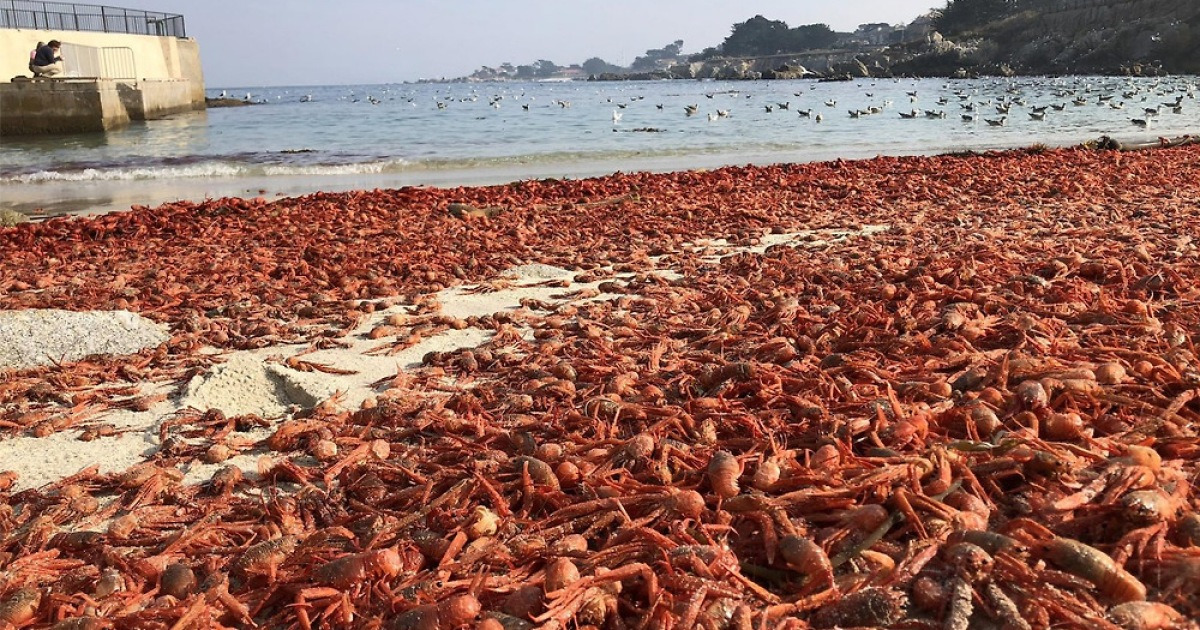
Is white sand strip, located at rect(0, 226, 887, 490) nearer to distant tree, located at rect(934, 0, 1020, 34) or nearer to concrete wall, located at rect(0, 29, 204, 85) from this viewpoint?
concrete wall, located at rect(0, 29, 204, 85)

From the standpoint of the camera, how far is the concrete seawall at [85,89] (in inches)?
1054

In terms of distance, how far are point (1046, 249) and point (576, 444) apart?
542cm

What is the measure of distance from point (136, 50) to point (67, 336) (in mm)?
44210

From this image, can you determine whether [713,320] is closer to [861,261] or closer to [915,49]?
[861,261]

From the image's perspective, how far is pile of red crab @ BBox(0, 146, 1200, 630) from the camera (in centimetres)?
218

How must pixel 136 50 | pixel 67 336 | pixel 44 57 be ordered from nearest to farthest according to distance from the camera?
pixel 67 336 < pixel 44 57 < pixel 136 50

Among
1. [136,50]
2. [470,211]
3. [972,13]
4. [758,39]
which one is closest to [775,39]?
[758,39]

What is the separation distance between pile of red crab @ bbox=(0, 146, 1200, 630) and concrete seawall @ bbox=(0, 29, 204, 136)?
25617 millimetres

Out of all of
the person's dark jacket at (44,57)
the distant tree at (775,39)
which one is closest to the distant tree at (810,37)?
the distant tree at (775,39)

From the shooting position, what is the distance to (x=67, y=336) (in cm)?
511

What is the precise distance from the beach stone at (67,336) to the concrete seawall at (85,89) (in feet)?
89.1

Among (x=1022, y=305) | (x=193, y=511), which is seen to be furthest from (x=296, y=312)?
(x=1022, y=305)

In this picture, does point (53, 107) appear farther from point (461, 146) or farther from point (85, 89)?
point (461, 146)

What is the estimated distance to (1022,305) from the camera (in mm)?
4770
